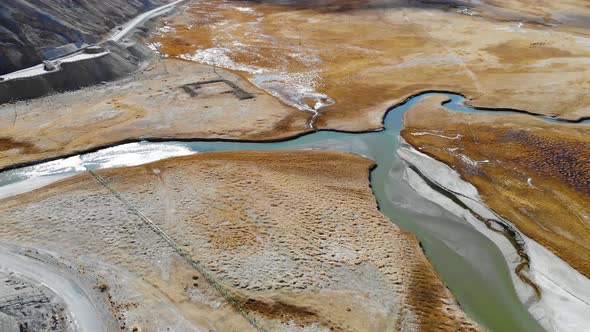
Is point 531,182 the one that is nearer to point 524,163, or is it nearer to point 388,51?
point 524,163

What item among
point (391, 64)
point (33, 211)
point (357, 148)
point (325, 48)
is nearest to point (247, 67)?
point (325, 48)

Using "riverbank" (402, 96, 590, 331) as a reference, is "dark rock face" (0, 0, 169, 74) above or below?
above

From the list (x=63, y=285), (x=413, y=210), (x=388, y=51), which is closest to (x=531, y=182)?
(x=413, y=210)

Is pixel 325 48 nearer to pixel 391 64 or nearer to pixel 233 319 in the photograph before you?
pixel 391 64

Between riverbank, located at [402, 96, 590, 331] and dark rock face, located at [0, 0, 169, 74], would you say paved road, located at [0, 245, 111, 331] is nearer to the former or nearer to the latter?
riverbank, located at [402, 96, 590, 331]

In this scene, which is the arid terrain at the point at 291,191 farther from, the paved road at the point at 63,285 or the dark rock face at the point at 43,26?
the dark rock face at the point at 43,26

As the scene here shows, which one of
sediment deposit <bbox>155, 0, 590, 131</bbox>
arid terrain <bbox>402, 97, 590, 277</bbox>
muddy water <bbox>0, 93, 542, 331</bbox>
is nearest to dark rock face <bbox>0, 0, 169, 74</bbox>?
sediment deposit <bbox>155, 0, 590, 131</bbox>
